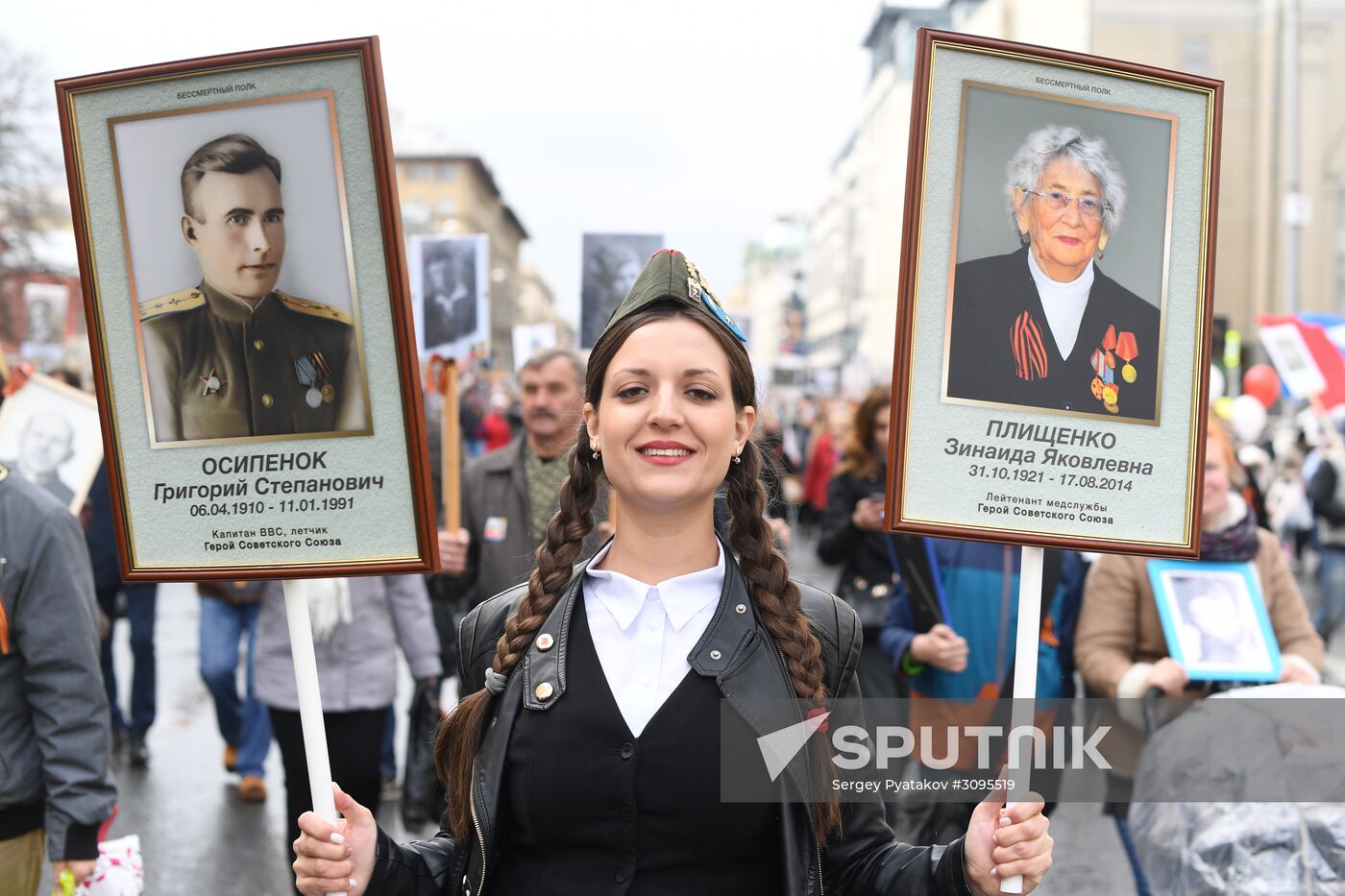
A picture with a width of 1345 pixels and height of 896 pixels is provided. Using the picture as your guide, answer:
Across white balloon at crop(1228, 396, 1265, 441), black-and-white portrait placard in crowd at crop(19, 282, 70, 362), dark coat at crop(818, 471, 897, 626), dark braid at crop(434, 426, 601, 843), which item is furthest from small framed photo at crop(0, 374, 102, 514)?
white balloon at crop(1228, 396, 1265, 441)

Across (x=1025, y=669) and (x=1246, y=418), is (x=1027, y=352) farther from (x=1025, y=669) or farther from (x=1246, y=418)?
(x=1246, y=418)

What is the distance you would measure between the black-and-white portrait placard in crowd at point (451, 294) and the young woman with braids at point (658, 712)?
546cm

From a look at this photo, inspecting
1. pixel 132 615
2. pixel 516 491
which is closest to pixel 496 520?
pixel 516 491

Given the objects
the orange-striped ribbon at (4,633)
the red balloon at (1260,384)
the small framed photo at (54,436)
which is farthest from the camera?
the red balloon at (1260,384)

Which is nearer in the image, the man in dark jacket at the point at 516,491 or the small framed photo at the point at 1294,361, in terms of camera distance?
the man in dark jacket at the point at 516,491

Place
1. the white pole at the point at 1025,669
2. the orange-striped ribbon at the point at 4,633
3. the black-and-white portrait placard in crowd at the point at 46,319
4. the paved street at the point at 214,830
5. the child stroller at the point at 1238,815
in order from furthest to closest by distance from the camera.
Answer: the black-and-white portrait placard in crowd at the point at 46,319 → the paved street at the point at 214,830 → the child stroller at the point at 1238,815 → the orange-striped ribbon at the point at 4,633 → the white pole at the point at 1025,669

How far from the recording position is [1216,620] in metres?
4.98

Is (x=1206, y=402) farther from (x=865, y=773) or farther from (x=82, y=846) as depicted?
(x=82, y=846)

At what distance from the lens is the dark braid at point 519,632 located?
2529mm

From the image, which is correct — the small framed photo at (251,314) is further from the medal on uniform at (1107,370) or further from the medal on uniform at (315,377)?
the medal on uniform at (1107,370)

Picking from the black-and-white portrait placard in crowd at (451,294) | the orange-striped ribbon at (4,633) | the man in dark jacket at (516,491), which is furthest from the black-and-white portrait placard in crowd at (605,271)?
the orange-striped ribbon at (4,633)

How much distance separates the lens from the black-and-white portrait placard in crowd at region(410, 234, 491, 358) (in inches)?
320

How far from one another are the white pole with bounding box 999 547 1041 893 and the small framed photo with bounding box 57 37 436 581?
1118mm

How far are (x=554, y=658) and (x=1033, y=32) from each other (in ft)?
172
